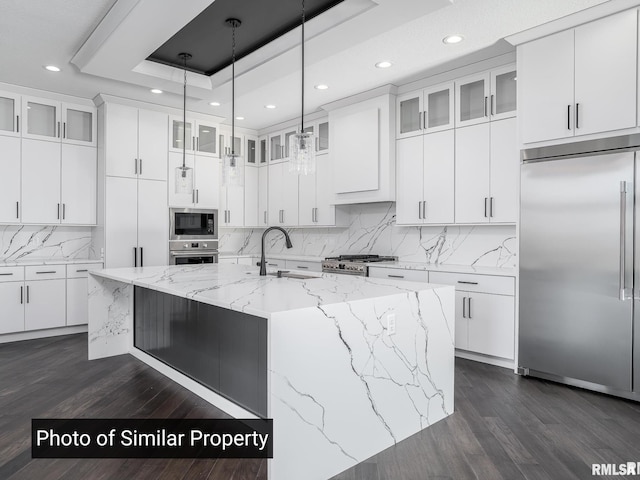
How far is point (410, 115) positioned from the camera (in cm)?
470

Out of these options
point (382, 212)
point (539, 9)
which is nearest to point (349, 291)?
point (539, 9)

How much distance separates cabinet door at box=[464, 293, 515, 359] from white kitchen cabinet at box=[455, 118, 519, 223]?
741mm

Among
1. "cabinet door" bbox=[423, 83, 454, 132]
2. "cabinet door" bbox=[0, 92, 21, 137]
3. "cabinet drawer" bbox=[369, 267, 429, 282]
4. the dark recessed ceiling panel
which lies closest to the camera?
the dark recessed ceiling panel

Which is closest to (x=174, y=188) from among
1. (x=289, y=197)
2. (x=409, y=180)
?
(x=289, y=197)

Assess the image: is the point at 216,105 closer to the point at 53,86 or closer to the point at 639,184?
the point at 53,86

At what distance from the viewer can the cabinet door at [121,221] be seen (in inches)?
199

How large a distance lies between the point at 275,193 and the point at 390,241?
203cm

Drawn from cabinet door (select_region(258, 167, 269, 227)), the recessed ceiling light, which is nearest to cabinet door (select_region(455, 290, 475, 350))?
the recessed ceiling light

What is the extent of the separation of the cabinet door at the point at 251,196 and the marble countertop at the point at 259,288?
122 inches

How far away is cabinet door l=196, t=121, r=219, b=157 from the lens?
580 centimetres

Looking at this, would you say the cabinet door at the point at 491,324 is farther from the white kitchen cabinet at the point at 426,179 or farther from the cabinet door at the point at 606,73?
the cabinet door at the point at 606,73

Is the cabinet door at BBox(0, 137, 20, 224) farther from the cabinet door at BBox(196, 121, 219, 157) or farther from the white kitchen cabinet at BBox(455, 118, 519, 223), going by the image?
the white kitchen cabinet at BBox(455, 118, 519, 223)

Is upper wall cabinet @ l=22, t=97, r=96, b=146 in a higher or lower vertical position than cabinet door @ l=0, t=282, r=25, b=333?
higher

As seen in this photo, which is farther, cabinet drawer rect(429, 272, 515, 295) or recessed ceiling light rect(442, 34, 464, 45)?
cabinet drawer rect(429, 272, 515, 295)
